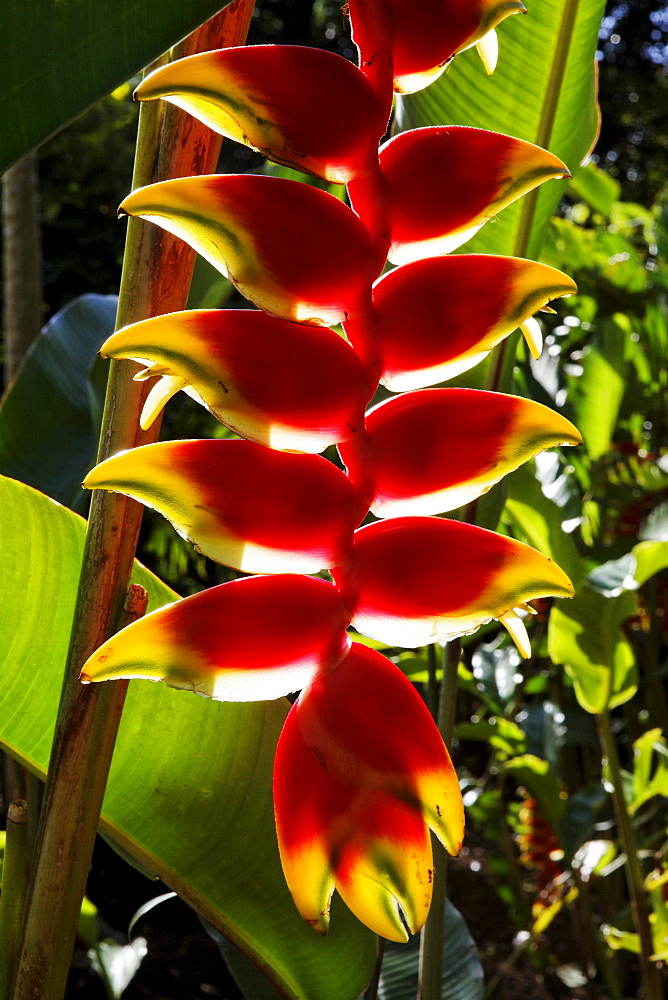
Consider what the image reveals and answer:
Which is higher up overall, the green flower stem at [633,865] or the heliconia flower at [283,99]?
the heliconia flower at [283,99]

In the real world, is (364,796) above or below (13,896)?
above

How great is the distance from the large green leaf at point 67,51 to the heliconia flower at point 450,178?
59 mm

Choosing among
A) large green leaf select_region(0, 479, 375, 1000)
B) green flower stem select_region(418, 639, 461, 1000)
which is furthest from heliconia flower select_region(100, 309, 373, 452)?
green flower stem select_region(418, 639, 461, 1000)

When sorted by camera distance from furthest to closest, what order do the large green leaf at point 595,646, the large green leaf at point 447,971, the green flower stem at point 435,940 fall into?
the large green leaf at point 595,646, the large green leaf at point 447,971, the green flower stem at point 435,940

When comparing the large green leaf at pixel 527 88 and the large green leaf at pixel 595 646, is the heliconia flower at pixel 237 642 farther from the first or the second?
the large green leaf at pixel 595 646

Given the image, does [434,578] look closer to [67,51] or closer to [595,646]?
[67,51]

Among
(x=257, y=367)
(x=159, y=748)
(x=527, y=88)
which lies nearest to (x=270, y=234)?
(x=257, y=367)

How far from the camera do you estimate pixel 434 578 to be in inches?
8.4

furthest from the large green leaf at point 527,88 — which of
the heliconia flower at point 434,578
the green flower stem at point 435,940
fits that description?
the heliconia flower at point 434,578

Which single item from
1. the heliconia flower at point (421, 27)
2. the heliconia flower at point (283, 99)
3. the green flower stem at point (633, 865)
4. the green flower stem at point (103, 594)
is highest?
the heliconia flower at point (421, 27)

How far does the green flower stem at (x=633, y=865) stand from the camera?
3.12ft

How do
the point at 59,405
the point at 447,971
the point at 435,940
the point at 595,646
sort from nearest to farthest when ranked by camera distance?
1. the point at 435,940
2. the point at 447,971
3. the point at 595,646
4. the point at 59,405

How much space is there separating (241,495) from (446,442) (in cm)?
5

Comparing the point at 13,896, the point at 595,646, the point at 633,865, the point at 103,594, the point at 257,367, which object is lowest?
the point at 633,865
